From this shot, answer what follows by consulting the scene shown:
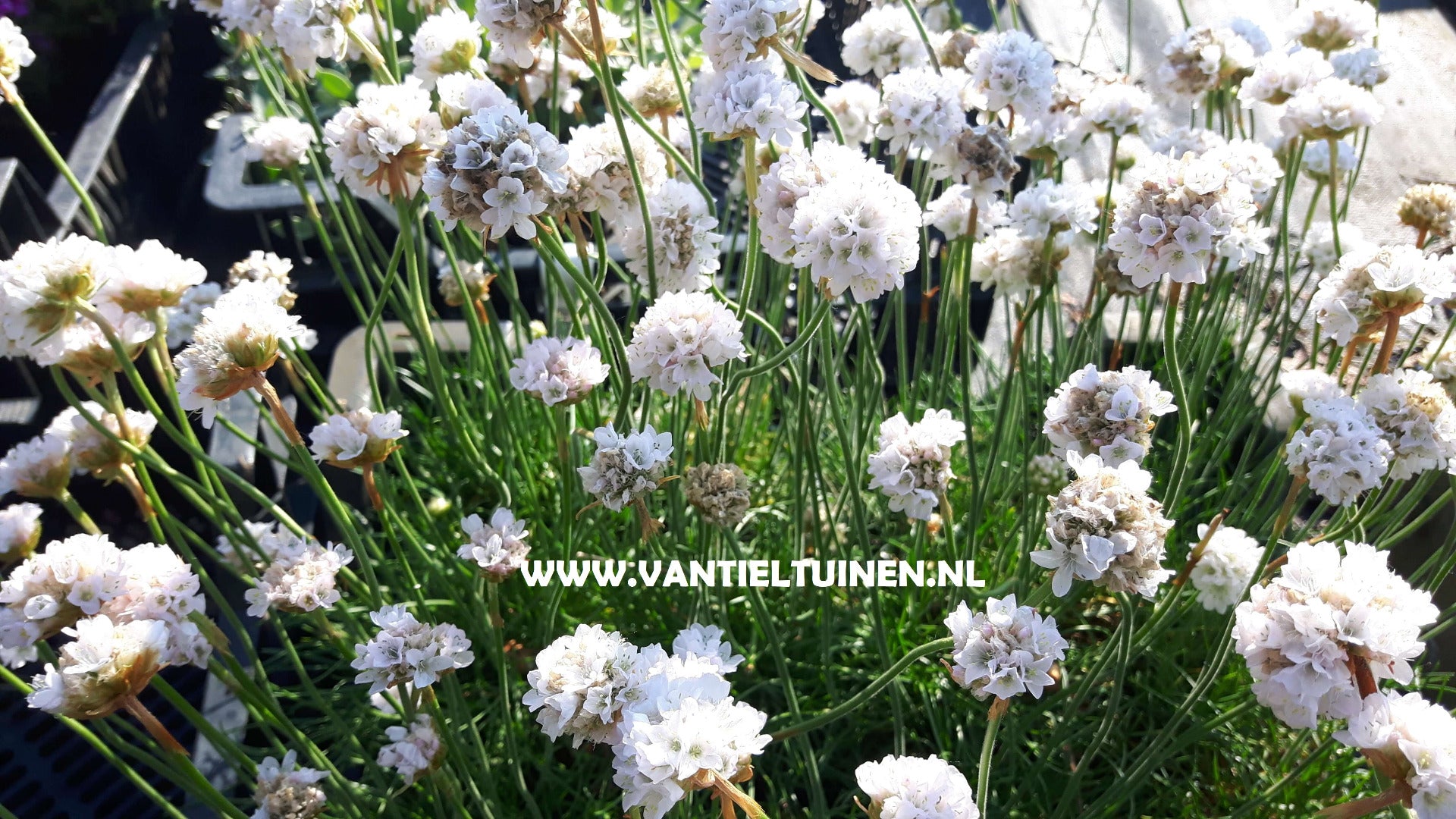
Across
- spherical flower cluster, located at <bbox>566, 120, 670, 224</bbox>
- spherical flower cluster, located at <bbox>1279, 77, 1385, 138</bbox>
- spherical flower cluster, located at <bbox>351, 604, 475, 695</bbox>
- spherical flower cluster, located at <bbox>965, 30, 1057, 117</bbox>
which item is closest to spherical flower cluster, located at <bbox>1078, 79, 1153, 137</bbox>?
spherical flower cluster, located at <bbox>965, 30, 1057, 117</bbox>

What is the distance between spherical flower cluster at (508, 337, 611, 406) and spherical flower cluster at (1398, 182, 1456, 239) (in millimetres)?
1213

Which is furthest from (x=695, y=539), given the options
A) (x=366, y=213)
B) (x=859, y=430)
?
(x=366, y=213)

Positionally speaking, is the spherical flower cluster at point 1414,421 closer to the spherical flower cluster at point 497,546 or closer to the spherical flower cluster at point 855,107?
the spherical flower cluster at point 855,107

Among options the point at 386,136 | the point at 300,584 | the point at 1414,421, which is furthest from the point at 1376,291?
the point at 300,584

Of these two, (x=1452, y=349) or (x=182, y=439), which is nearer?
(x=182, y=439)

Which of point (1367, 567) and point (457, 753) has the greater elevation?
point (1367, 567)

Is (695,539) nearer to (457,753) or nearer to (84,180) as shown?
(457,753)

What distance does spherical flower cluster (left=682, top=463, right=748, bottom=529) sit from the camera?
3.74 feet

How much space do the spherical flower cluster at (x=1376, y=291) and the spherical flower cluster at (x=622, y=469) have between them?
2.69ft

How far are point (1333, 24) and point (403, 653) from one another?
162 centimetres

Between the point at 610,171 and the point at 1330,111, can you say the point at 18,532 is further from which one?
the point at 1330,111

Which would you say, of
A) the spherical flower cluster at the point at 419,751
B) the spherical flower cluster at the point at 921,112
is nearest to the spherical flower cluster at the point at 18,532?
the spherical flower cluster at the point at 419,751

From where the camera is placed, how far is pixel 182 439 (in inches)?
47.2

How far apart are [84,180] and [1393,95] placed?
418 centimetres
